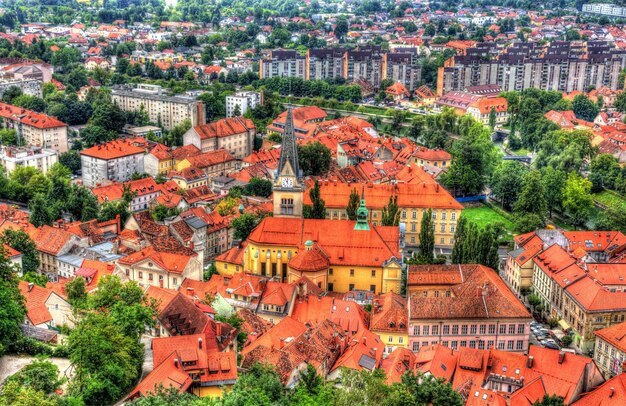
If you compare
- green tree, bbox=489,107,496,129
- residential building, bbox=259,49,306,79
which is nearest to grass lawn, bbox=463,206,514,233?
green tree, bbox=489,107,496,129

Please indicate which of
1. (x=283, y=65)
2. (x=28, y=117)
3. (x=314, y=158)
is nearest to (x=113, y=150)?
(x=28, y=117)

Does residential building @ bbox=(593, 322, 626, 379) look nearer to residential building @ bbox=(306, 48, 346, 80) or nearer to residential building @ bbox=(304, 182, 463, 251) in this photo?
residential building @ bbox=(304, 182, 463, 251)

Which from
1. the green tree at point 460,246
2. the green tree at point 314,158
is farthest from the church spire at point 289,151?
the green tree at point 314,158

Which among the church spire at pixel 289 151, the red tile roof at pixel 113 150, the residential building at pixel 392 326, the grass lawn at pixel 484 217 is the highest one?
the church spire at pixel 289 151

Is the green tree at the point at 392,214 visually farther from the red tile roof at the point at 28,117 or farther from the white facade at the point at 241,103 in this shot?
the white facade at the point at 241,103

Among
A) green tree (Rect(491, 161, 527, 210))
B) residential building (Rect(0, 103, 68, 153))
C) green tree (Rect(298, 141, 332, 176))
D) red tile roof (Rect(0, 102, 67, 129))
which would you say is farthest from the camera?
red tile roof (Rect(0, 102, 67, 129))

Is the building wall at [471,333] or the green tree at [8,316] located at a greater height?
the green tree at [8,316]

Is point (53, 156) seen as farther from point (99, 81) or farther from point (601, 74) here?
point (601, 74)
